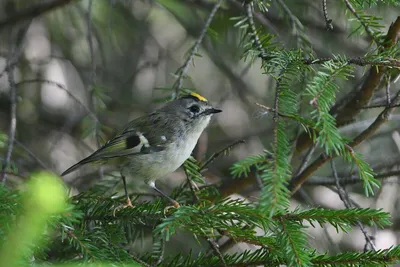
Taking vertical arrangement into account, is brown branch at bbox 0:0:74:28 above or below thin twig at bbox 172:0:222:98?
below

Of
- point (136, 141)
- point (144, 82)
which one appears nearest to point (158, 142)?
point (136, 141)

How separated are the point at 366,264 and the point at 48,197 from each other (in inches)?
33.5

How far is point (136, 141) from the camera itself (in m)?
2.31

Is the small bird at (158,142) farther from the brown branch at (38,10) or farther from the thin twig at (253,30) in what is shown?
the brown branch at (38,10)

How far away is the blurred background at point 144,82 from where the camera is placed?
285cm

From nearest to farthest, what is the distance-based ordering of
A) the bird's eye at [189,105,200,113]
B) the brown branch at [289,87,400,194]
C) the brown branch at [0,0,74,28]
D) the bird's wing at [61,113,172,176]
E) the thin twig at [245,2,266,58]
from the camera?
1. the thin twig at [245,2,266,58]
2. the brown branch at [289,87,400,194]
3. the bird's wing at [61,113,172,176]
4. the bird's eye at [189,105,200,113]
5. the brown branch at [0,0,74,28]

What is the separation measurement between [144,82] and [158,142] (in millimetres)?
1535

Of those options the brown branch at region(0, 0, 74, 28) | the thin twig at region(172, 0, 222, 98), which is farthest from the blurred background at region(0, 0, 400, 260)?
the thin twig at region(172, 0, 222, 98)

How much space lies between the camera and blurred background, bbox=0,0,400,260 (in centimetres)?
285

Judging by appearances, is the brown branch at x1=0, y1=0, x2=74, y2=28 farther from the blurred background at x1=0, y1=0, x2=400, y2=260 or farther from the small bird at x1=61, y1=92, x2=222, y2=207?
the small bird at x1=61, y1=92, x2=222, y2=207

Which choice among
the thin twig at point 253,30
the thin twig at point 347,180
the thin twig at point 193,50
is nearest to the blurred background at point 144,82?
the thin twig at point 347,180

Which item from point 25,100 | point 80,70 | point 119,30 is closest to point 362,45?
point 119,30

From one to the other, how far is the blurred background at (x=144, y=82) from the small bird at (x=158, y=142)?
351mm

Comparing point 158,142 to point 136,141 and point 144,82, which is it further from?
point 144,82
